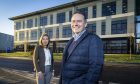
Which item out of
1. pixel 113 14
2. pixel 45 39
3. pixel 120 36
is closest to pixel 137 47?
pixel 120 36

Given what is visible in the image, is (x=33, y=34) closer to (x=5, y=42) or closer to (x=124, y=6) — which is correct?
(x=124, y=6)

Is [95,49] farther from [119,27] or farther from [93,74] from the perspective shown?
[119,27]

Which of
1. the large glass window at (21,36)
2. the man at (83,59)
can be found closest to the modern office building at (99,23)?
the large glass window at (21,36)

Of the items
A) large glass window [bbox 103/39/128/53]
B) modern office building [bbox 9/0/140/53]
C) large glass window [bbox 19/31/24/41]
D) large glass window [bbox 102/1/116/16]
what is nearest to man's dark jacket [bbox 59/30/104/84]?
modern office building [bbox 9/0/140/53]

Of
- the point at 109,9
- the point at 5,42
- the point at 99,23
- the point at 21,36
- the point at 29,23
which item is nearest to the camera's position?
the point at 109,9

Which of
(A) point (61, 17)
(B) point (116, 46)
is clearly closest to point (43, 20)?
(A) point (61, 17)

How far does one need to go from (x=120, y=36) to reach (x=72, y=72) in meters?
38.4

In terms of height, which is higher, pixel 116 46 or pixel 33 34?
pixel 33 34

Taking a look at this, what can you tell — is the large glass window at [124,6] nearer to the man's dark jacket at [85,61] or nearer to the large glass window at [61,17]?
the large glass window at [61,17]

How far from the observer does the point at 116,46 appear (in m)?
41.4

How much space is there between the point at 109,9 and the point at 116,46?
729cm

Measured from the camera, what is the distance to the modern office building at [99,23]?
3997cm

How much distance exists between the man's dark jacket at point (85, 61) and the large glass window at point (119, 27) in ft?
125

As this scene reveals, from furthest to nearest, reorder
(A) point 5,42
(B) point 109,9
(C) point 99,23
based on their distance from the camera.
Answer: (A) point 5,42 → (C) point 99,23 → (B) point 109,9
